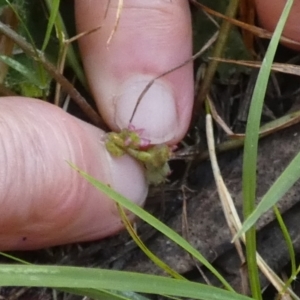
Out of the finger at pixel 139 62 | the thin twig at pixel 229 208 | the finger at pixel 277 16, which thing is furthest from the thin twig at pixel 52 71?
the finger at pixel 277 16

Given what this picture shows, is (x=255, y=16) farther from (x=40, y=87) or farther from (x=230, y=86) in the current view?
(x=40, y=87)

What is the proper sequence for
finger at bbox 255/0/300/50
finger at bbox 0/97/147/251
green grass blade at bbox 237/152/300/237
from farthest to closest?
finger at bbox 255/0/300/50 < finger at bbox 0/97/147/251 < green grass blade at bbox 237/152/300/237

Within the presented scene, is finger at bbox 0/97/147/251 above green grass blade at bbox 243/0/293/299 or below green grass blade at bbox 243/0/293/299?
below

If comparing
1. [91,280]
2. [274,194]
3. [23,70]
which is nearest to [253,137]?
[274,194]

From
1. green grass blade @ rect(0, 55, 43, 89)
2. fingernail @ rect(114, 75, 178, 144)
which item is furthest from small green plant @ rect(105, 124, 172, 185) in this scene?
green grass blade @ rect(0, 55, 43, 89)

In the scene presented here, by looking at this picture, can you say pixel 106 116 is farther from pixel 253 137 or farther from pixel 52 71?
pixel 253 137

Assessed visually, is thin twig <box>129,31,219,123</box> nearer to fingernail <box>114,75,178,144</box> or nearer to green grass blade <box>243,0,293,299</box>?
fingernail <box>114,75,178,144</box>

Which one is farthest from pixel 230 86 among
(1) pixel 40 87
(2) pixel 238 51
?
(1) pixel 40 87
